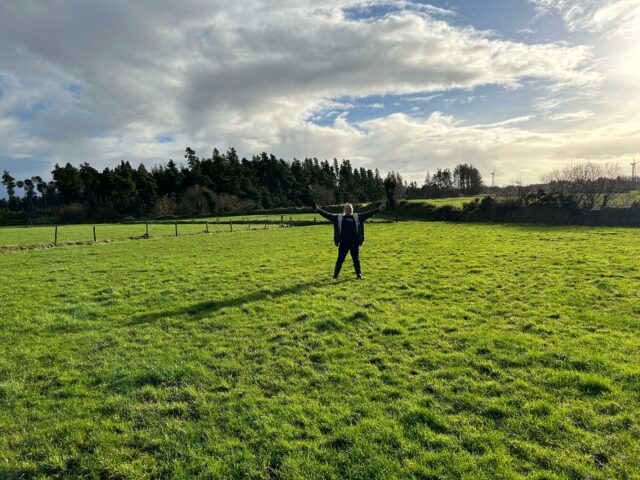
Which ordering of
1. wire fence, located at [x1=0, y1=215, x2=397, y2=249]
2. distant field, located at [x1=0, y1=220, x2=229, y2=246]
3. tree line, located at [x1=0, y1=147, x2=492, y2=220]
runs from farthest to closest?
tree line, located at [x1=0, y1=147, x2=492, y2=220]
distant field, located at [x1=0, y1=220, x2=229, y2=246]
wire fence, located at [x1=0, y1=215, x2=397, y2=249]

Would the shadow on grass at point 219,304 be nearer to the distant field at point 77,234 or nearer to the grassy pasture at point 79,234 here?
the grassy pasture at point 79,234

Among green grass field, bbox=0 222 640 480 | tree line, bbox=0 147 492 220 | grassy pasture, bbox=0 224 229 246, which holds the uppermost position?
tree line, bbox=0 147 492 220

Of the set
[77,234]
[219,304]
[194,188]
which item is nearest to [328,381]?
[219,304]

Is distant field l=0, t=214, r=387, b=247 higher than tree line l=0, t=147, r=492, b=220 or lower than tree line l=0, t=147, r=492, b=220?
lower

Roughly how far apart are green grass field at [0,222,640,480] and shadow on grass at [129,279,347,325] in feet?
0.28

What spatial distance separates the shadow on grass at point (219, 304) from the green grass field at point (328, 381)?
8cm

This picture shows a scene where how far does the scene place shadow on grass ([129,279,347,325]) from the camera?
961 cm

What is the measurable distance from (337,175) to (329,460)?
129293 mm

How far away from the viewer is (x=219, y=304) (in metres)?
10.7

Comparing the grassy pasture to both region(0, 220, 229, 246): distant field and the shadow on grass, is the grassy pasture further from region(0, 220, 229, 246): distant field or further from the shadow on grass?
the shadow on grass

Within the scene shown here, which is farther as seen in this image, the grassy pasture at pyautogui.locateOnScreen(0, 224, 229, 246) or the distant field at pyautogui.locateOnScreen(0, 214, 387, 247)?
the distant field at pyautogui.locateOnScreen(0, 214, 387, 247)

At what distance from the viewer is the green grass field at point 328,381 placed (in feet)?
13.6

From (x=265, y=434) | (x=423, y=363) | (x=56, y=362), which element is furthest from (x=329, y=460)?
(x=56, y=362)

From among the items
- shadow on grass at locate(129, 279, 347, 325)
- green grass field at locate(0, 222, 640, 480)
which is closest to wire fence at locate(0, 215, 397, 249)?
shadow on grass at locate(129, 279, 347, 325)
